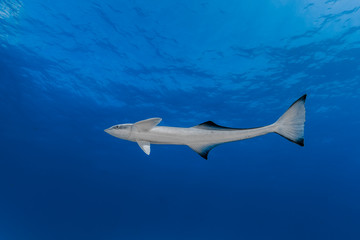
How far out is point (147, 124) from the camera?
66.7 inches

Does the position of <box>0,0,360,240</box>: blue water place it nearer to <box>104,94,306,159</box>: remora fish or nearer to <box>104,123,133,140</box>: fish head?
<box>104,94,306,159</box>: remora fish

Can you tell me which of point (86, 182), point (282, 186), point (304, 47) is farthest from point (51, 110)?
point (282, 186)

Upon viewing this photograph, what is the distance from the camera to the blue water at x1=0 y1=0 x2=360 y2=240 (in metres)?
13.7

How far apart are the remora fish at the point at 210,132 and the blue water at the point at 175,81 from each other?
1252 centimetres

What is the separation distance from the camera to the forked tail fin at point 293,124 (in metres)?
1.80

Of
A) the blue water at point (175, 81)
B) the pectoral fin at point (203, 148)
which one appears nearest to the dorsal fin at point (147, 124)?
the pectoral fin at point (203, 148)

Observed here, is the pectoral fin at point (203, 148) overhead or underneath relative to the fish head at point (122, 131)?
underneath

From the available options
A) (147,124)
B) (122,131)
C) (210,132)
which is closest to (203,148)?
(210,132)

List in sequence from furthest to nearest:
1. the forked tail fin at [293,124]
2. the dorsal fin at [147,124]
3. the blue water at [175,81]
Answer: the blue water at [175,81]
the forked tail fin at [293,124]
the dorsal fin at [147,124]

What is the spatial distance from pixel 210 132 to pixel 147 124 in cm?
47

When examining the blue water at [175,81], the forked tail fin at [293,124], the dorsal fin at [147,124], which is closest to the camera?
the dorsal fin at [147,124]

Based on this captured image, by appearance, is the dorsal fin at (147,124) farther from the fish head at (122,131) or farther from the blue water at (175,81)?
the blue water at (175,81)

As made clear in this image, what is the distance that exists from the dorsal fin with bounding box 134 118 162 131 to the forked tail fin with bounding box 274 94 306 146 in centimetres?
90

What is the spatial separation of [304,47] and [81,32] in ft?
46.9
